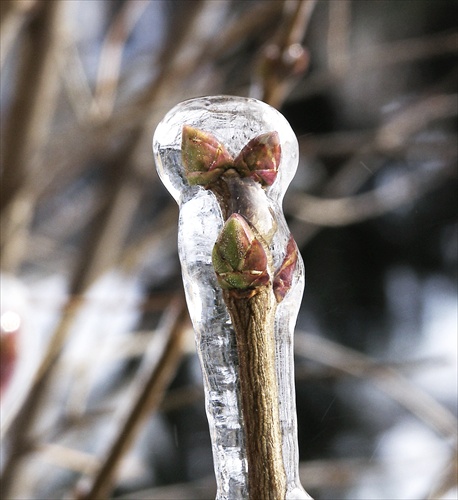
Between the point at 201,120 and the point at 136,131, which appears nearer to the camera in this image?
the point at 201,120

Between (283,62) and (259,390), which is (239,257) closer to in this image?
(259,390)

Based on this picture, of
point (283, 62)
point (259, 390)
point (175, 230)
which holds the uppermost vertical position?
point (175, 230)

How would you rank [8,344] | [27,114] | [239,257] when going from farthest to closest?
1. [27,114]
2. [8,344]
3. [239,257]

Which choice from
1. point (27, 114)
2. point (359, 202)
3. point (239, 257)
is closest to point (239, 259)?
point (239, 257)

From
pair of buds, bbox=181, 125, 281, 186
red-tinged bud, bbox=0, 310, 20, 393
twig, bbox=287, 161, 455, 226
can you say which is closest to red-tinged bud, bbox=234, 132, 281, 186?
pair of buds, bbox=181, 125, 281, 186

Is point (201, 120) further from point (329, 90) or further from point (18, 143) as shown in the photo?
point (329, 90)

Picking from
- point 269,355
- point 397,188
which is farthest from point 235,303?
point 397,188
